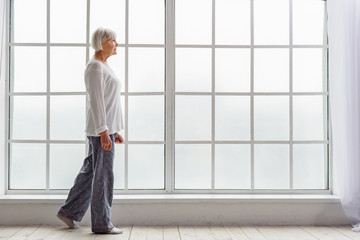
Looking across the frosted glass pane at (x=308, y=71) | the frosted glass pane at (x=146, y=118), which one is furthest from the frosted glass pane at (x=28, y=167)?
the frosted glass pane at (x=308, y=71)

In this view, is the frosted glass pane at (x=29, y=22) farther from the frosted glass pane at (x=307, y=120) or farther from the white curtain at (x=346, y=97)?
the white curtain at (x=346, y=97)

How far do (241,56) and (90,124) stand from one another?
137 centimetres

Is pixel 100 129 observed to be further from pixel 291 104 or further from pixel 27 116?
pixel 291 104

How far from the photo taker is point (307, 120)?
142 inches

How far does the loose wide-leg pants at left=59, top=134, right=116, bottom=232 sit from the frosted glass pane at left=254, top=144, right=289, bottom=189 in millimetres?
1229

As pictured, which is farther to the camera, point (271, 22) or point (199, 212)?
point (271, 22)

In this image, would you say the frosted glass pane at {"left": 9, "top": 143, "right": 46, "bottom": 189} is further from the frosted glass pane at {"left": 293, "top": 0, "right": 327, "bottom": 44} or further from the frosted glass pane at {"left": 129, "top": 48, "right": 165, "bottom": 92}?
the frosted glass pane at {"left": 293, "top": 0, "right": 327, "bottom": 44}

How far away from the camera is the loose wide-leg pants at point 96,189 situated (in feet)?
10.0

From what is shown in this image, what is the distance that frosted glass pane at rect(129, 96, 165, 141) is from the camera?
3.56m

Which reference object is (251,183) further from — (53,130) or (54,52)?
(54,52)

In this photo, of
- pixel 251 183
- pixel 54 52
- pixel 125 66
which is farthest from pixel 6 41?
pixel 251 183

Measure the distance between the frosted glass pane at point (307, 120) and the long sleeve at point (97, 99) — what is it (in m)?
1.60

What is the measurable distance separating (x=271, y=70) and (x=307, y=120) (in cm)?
51

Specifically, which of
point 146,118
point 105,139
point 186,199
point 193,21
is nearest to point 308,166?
point 186,199
